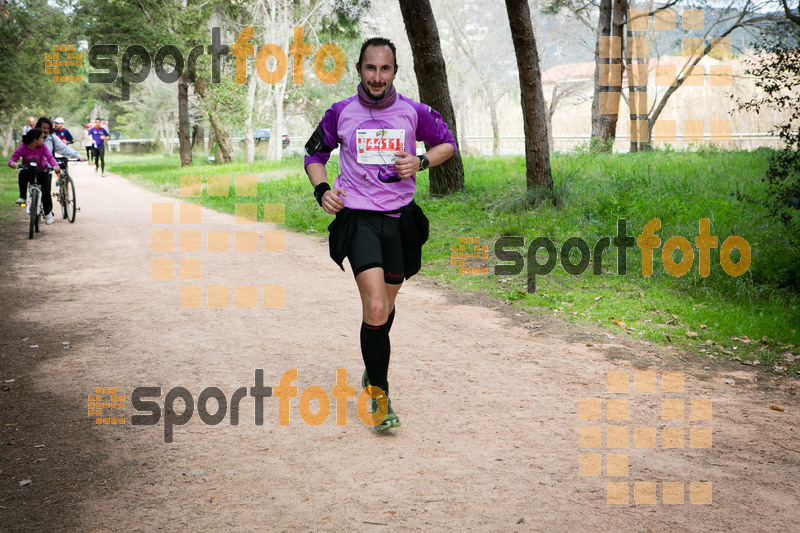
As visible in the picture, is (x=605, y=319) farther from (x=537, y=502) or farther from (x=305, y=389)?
(x=537, y=502)

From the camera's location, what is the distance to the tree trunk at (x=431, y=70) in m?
14.0

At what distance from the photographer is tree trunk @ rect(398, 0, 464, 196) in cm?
1404

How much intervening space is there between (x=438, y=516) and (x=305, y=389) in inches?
81.7

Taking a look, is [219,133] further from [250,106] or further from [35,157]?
[35,157]

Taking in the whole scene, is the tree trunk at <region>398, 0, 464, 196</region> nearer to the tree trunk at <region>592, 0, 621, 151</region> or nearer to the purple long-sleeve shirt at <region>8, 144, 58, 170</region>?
the purple long-sleeve shirt at <region>8, 144, 58, 170</region>

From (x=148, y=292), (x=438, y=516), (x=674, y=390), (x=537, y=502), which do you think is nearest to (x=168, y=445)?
(x=438, y=516)

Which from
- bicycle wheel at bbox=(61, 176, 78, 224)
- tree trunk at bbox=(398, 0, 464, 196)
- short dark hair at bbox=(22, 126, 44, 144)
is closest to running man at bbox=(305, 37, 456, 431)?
tree trunk at bbox=(398, 0, 464, 196)

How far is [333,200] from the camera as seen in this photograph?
430 cm

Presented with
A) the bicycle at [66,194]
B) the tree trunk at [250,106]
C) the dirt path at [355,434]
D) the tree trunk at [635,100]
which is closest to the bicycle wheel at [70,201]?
the bicycle at [66,194]

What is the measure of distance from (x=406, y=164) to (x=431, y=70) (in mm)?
10706

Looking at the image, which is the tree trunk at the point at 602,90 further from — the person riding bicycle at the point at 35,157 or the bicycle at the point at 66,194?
the person riding bicycle at the point at 35,157

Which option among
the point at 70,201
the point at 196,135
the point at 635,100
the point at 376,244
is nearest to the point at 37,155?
the point at 70,201

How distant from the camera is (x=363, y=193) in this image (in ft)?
14.4

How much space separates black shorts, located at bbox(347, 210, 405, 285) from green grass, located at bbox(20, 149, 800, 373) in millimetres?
3547
